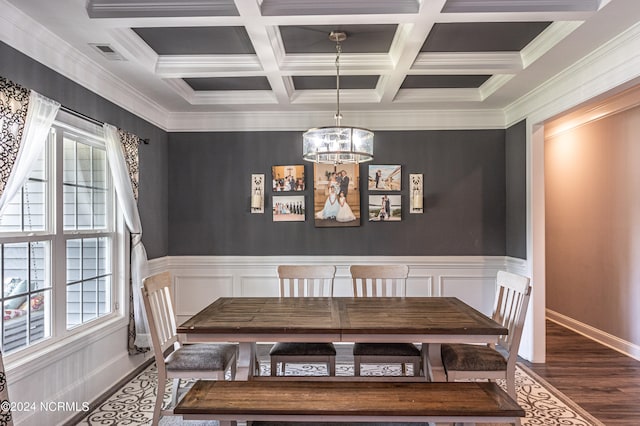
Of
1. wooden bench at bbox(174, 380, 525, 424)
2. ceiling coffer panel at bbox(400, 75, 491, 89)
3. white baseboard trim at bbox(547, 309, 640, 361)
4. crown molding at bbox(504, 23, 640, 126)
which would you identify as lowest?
white baseboard trim at bbox(547, 309, 640, 361)

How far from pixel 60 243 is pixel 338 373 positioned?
101 inches

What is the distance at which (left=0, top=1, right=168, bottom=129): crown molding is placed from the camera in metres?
2.51

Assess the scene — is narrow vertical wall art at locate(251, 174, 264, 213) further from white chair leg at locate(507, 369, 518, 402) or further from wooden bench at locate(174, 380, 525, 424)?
white chair leg at locate(507, 369, 518, 402)

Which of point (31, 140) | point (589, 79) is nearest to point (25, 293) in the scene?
point (31, 140)

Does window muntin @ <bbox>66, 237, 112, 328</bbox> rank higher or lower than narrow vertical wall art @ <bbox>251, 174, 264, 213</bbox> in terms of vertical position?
lower

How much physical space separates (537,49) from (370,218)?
237 centimetres

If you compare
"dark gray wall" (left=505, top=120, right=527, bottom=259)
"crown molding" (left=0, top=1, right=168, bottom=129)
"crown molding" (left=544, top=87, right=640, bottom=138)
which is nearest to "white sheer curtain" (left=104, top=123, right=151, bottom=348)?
"crown molding" (left=0, top=1, right=168, bottom=129)

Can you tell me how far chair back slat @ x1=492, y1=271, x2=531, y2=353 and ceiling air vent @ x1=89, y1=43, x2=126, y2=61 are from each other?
3.32 m

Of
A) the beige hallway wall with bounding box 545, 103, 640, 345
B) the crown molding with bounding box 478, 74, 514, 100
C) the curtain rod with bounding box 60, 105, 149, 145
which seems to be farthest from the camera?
the beige hallway wall with bounding box 545, 103, 640, 345

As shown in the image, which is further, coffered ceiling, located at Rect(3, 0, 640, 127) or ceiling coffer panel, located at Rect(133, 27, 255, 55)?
ceiling coffer panel, located at Rect(133, 27, 255, 55)

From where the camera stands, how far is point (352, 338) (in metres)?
2.56

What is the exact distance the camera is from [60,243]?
3.07 metres

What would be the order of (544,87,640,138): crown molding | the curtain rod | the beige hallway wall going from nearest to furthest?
the curtain rod, (544,87,640,138): crown molding, the beige hallway wall

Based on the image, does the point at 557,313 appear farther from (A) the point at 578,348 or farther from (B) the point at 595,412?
(B) the point at 595,412
